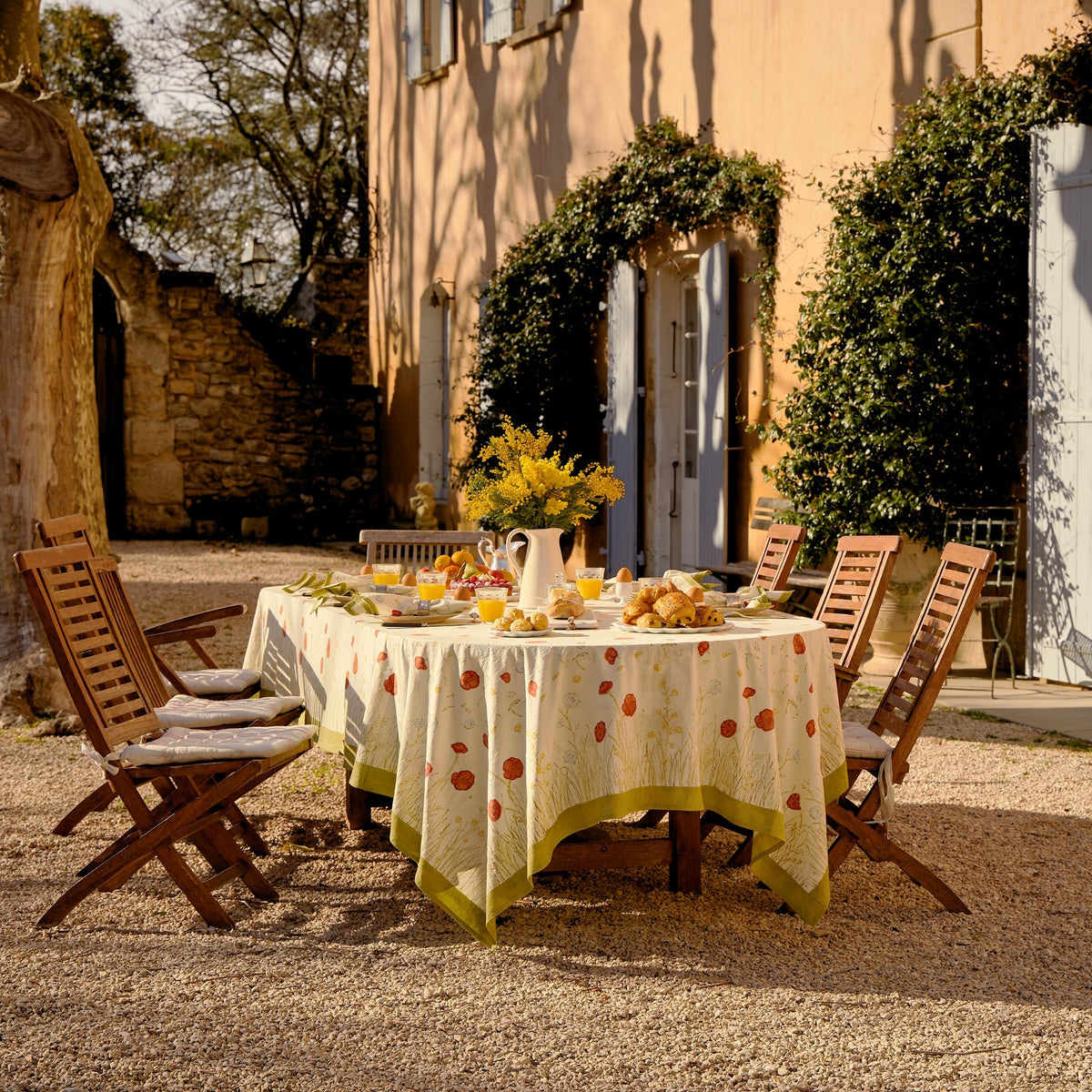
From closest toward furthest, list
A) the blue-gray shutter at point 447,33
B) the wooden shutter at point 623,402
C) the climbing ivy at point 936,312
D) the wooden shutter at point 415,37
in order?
the climbing ivy at point 936,312 → the wooden shutter at point 623,402 → the blue-gray shutter at point 447,33 → the wooden shutter at point 415,37

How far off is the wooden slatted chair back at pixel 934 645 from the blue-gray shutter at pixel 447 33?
9.77 metres

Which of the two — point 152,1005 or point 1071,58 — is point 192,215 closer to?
point 1071,58

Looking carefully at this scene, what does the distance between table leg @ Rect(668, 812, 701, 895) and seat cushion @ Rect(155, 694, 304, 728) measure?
1.18 metres

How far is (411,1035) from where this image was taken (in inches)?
111

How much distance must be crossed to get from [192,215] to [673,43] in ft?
38.5

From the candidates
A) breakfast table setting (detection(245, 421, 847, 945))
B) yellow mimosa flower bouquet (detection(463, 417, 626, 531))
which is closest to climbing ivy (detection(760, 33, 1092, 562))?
yellow mimosa flower bouquet (detection(463, 417, 626, 531))

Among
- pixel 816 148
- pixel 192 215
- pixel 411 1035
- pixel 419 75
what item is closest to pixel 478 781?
pixel 411 1035

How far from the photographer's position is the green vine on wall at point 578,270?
8.70 meters

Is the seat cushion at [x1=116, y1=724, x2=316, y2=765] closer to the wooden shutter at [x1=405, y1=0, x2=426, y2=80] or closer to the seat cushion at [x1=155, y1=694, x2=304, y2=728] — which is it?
the seat cushion at [x1=155, y1=694, x2=304, y2=728]

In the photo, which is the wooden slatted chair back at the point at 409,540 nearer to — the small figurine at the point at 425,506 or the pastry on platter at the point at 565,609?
the pastry on platter at the point at 565,609

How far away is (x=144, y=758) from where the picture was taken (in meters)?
3.47

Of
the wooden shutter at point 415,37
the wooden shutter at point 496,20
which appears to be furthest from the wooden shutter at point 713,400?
the wooden shutter at point 415,37

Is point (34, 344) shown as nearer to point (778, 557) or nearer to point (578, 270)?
point (778, 557)

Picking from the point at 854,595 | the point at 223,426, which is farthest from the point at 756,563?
the point at 223,426
